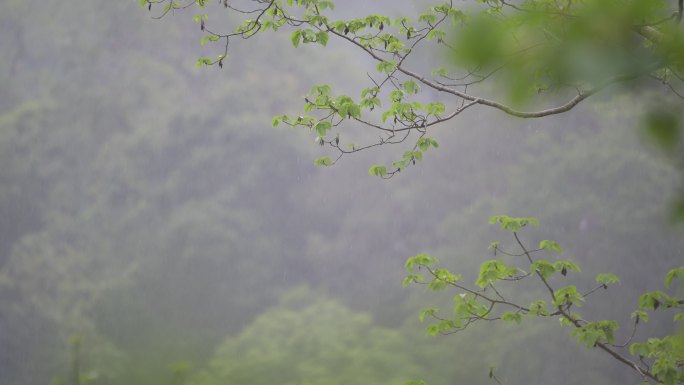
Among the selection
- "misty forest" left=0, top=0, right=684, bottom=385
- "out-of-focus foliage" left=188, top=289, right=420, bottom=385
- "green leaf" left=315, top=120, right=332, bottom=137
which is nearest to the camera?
"green leaf" left=315, top=120, right=332, bottom=137

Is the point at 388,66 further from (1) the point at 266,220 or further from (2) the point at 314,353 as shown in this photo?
(1) the point at 266,220

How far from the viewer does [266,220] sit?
1242 centimetres

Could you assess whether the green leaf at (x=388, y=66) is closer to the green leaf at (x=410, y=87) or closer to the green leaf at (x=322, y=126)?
the green leaf at (x=410, y=87)

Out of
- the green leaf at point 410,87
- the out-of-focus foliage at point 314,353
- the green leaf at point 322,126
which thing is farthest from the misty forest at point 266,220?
the green leaf at point 322,126

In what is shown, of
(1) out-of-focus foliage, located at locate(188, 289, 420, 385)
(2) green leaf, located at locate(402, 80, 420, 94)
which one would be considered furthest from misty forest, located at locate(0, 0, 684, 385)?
(2) green leaf, located at locate(402, 80, 420, 94)

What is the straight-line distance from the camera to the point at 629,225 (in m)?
9.99

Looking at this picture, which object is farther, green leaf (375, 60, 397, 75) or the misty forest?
the misty forest

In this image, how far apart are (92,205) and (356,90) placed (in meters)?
6.06

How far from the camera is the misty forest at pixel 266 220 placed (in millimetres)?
8898

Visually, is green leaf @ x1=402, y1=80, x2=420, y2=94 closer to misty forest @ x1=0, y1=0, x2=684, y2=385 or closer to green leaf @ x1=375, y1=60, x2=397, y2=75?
green leaf @ x1=375, y1=60, x2=397, y2=75

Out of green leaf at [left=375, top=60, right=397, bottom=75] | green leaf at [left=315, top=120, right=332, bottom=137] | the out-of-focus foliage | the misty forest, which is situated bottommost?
green leaf at [left=315, top=120, right=332, bottom=137]

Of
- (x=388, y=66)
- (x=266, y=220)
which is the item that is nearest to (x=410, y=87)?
(x=388, y=66)

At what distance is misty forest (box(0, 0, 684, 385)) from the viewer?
8.90 metres

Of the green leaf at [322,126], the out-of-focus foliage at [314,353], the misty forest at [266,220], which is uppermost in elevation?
the misty forest at [266,220]
